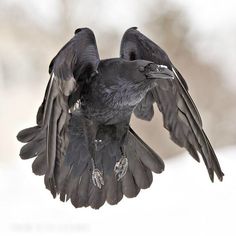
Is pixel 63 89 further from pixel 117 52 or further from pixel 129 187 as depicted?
pixel 117 52

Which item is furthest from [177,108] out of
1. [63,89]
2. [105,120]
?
[63,89]

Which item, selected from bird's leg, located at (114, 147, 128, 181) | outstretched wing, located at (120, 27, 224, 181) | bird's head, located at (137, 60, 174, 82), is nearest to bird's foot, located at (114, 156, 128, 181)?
bird's leg, located at (114, 147, 128, 181)

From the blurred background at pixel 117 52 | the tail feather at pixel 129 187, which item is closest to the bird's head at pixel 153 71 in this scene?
the tail feather at pixel 129 187

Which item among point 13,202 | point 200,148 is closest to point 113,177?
point 200,148

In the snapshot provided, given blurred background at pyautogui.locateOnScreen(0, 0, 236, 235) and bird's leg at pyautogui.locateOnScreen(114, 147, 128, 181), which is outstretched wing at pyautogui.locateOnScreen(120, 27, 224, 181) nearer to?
bird's leg at pyautogui.locateOnScreen(114, 147, 128, 181)

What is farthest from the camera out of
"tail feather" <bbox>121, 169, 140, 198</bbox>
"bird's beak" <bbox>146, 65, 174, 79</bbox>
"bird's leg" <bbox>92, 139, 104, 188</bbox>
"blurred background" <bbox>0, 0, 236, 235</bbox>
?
"blurred background" <bbox>0, 0, 236, 235</bbox>
